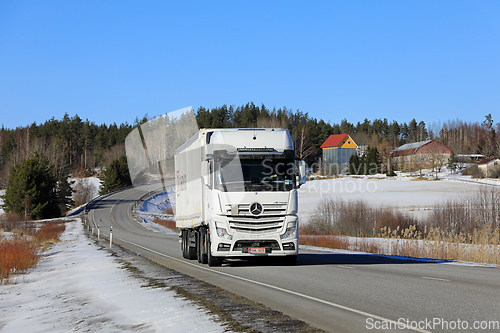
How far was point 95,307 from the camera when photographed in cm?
945

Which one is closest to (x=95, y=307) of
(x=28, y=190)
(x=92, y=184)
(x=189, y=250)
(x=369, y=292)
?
(x=369, y=292)

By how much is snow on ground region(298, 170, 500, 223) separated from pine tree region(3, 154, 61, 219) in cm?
3907

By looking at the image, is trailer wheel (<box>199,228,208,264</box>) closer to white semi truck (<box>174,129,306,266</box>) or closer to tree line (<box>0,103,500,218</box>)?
white semi truck (<box>174,129,306,266</box>)

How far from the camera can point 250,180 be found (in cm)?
1456

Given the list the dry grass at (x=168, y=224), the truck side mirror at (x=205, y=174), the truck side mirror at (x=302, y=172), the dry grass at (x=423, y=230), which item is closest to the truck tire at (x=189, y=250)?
the truck side mirror at (x=205, y=174)

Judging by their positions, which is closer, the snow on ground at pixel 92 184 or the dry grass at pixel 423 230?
the dry grass at pixel 423 230

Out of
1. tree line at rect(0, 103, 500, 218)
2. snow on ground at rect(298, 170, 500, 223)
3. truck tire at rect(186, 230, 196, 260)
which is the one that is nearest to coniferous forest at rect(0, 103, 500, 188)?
tree line at rect(0, 103, 500, 218)

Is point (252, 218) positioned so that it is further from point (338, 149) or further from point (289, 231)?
point (338, 149)

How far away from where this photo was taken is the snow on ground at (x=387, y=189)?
207ft

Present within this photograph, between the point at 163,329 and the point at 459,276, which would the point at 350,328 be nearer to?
the point at 163,329

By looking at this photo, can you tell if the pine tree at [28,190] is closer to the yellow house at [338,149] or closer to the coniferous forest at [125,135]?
the coniferous forest at [125,135]

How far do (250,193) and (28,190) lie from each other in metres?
63.1

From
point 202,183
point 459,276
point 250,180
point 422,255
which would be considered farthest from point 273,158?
point 422,255

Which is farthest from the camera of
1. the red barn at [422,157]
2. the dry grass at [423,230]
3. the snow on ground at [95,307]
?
the red barn at [422,157]
